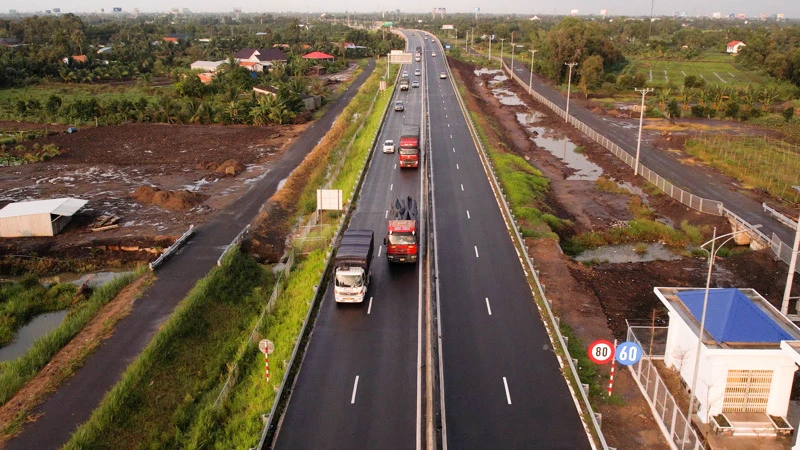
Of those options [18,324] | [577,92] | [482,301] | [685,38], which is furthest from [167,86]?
[685,38]

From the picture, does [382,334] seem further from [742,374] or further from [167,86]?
[167,86]

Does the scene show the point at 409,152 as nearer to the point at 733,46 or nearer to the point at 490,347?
the point at 490,347

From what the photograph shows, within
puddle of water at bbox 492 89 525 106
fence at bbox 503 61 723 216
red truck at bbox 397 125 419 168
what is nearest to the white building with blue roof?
fence at bbox 503 61 723 216

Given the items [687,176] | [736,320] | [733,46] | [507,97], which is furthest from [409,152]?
[733,46]

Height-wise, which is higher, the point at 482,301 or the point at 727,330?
the point at 727,330

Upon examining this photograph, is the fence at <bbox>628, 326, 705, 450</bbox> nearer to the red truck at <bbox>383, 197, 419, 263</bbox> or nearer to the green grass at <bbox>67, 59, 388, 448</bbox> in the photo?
the red truck at <bbox>383, 197, 419, 263</bbox>

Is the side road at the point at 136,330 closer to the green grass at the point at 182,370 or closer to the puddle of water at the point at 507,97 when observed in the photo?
the green grass at the point at 182,370

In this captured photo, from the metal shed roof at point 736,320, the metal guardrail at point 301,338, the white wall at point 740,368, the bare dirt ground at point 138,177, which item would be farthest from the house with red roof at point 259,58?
the white wall at point 740,368
